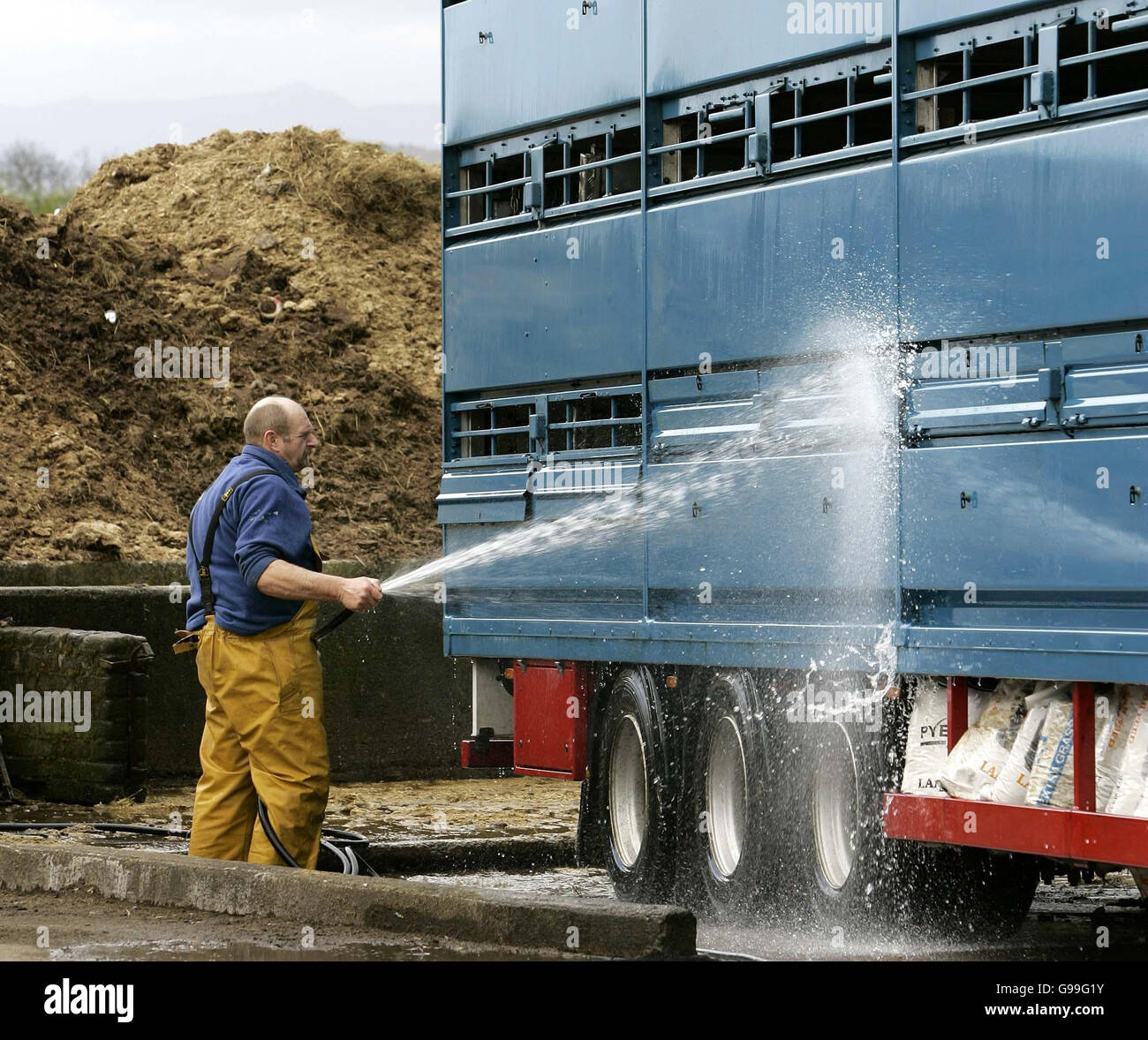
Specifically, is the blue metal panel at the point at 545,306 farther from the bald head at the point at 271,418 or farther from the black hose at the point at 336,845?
the black hose at the point at 336,845

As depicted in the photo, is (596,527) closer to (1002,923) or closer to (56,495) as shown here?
(1002,923)

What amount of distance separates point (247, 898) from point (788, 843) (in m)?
2.46

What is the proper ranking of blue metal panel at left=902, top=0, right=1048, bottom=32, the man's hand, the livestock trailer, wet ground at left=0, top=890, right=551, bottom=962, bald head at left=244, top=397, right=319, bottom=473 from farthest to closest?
bald head at left=244, top=397, right=319, bottom=473 < the man's hand < blue metal panel at left=902, top=0, right=1048, bottom=32 < the livestock trailer < wet ground at left=0, top=890, right=551, bottom=962

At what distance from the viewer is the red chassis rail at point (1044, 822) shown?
24.2 feet

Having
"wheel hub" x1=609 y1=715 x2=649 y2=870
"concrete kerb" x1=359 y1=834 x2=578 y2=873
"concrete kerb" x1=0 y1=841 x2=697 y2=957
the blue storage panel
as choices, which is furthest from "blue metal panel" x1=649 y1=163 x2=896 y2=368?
"concrete kerb" x1=359 y1=834 x2=578 y2=873

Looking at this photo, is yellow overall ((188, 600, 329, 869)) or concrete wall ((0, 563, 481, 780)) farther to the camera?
concrete wall ((0, 563, 481, 780))

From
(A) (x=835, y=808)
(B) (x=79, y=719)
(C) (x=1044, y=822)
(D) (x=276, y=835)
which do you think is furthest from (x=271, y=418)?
(B) (x=79, y=719)

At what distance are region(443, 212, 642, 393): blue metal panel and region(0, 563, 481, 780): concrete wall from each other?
14.9 feet

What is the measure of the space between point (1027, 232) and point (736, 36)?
7.39 ft

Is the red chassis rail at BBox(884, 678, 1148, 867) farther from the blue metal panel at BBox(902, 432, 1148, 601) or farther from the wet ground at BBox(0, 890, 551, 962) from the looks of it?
the wet ground at BBox(0, 890, 551, 962)

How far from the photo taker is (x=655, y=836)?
10.4 m

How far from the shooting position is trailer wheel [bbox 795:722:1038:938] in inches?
347

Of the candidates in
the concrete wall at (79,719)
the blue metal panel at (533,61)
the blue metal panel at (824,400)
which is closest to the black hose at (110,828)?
the blue metal panel at (824,400)

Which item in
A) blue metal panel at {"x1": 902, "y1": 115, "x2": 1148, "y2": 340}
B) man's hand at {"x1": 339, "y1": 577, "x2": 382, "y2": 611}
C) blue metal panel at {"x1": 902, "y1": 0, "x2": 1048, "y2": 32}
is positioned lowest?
man's hand at {"x1": 339, "y1": 577, "x2": 382, "y2": 611}
